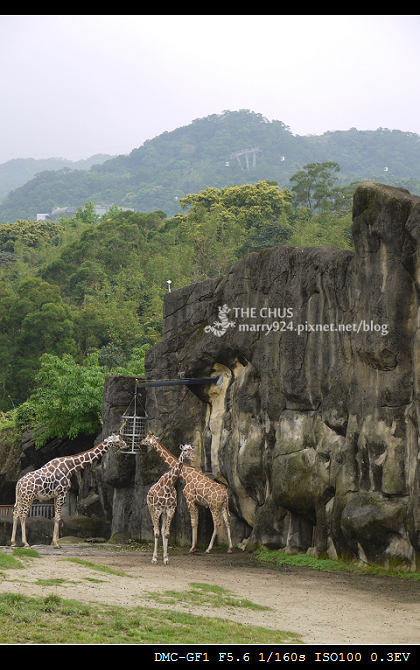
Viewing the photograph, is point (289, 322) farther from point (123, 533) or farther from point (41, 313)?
point (41, 313)

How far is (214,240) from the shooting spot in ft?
165

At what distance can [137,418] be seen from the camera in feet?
74.3

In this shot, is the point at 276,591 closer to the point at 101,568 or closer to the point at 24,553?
the point at 101,568

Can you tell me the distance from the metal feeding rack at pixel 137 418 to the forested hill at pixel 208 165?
4174 inches

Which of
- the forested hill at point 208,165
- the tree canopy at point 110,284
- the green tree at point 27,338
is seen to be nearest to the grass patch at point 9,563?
the tree canopy at point 110,284

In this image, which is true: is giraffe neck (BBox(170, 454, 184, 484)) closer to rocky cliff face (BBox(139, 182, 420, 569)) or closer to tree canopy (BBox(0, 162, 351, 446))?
rocky cliff face (BBox(139, 182, 420, 569))

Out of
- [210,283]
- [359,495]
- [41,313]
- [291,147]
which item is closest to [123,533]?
[210,283]

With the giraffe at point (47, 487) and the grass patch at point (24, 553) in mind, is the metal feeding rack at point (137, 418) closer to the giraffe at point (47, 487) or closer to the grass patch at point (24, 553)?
the giraffe at point (47, 487)

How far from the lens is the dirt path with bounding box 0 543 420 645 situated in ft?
31.5

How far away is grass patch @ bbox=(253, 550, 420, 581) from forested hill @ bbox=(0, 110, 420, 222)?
11331 cm

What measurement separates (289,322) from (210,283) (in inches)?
179

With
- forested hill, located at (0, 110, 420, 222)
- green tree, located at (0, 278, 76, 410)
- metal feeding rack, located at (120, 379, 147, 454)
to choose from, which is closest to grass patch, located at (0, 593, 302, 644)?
metal feeding rack, located at (120, 379, 147, 454)

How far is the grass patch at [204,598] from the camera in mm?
11000

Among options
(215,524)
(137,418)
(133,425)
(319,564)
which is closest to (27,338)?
(137,418)
